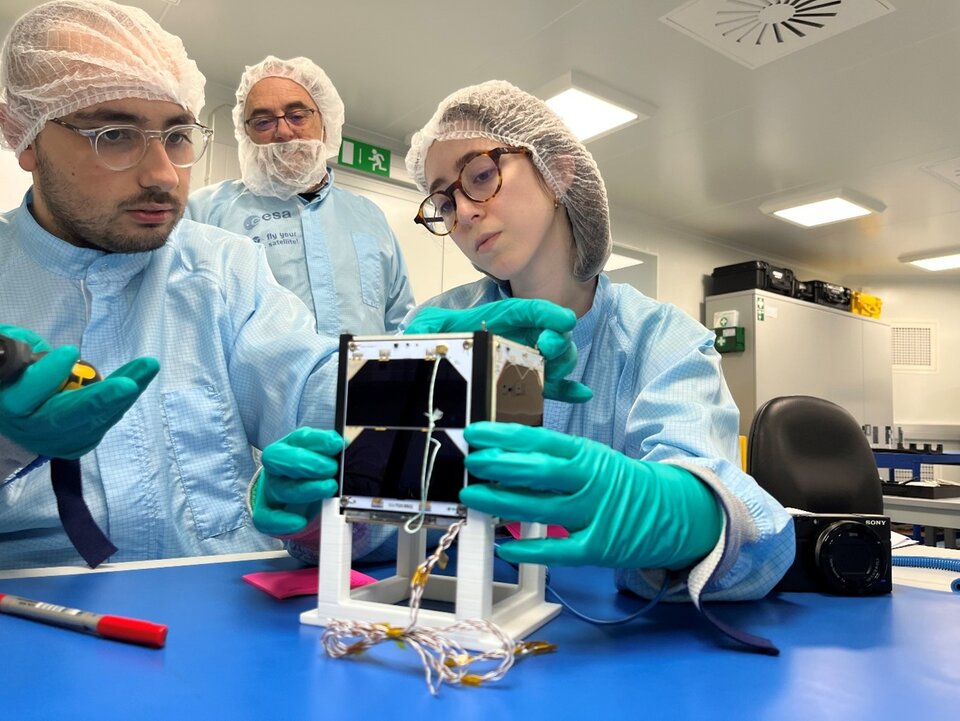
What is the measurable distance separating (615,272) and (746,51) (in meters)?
2.46

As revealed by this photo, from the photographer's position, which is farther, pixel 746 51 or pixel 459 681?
pixel 746 51

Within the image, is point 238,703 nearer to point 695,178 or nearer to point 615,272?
point 695,178

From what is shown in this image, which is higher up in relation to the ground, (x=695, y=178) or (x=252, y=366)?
(x=695, y=178)

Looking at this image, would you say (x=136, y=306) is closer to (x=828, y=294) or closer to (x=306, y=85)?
(x=306, y=85)

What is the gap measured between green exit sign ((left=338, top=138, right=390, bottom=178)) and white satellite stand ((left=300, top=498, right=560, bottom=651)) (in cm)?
326

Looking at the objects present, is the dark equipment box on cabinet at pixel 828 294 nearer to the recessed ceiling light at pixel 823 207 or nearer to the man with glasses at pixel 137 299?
the recessed ceiling light at pixel 823 207

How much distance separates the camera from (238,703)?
0.53 metres

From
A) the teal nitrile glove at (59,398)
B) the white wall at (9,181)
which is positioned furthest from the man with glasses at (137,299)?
the white wall at (9,181)

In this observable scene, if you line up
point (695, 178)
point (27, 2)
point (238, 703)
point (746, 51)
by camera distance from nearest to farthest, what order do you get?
point (238, 703)
point (27, 2)
point (746, 51)
point (695, 178)

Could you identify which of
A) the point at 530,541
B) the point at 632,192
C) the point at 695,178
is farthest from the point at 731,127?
the point at 530,541

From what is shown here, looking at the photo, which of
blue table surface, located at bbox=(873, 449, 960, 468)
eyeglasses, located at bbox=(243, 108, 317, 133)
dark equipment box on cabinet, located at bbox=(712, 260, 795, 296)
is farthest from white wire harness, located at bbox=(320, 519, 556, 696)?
dark equipment box on cabinet, located at bbox=(712, 260, 795, 296)

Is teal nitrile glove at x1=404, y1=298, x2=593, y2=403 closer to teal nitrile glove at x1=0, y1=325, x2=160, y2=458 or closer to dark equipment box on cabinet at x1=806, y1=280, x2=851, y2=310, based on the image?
teal nitrile glove at x1=0, y1=325, x2=160, y2=458

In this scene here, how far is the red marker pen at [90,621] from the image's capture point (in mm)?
641

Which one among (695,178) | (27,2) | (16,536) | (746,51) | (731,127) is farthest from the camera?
(695,178)
